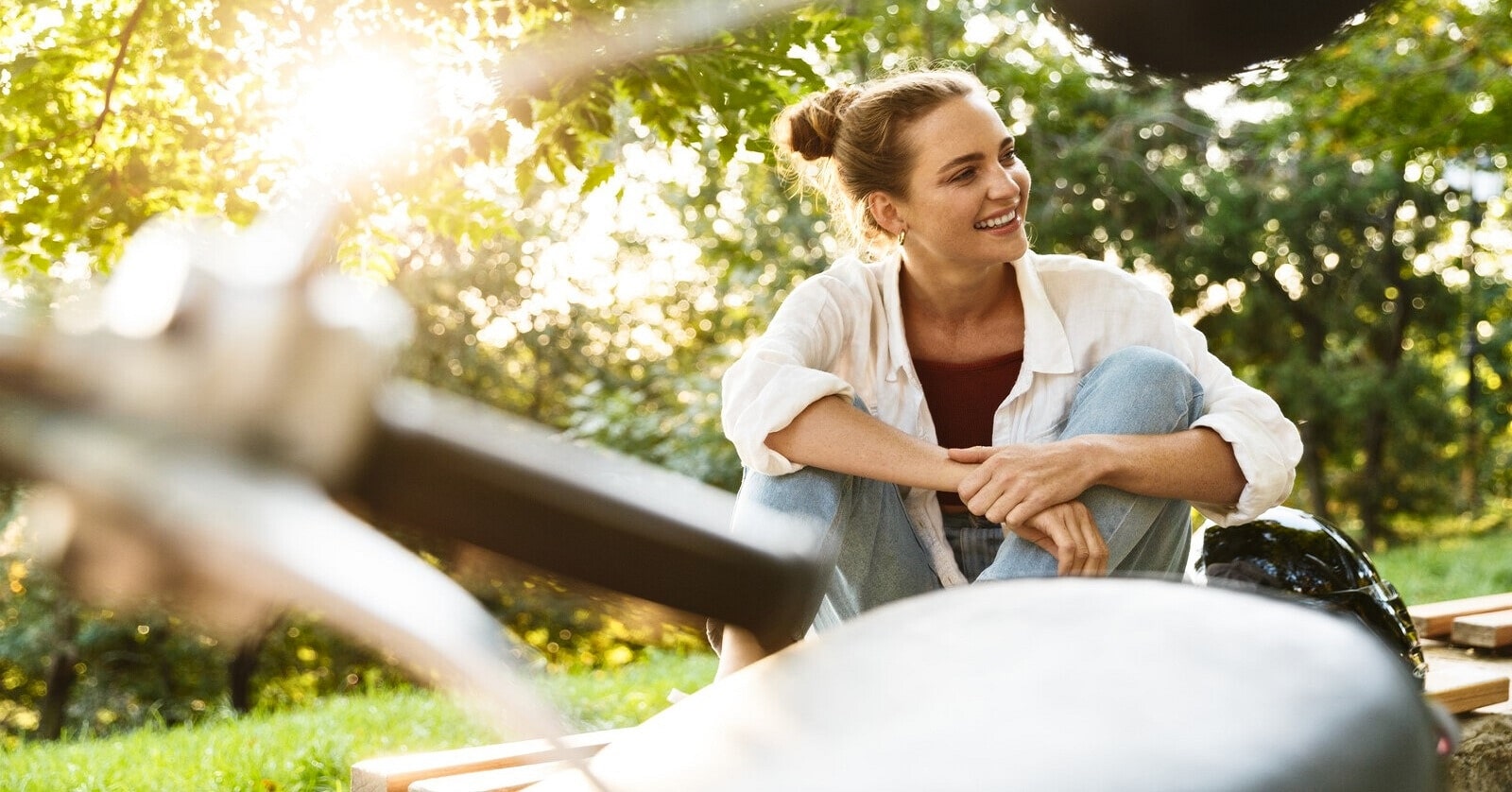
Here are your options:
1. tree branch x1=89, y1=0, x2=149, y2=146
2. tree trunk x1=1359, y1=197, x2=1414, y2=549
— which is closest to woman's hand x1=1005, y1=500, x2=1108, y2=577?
tree branch x1=89, y1=0, x2=149, y2=146

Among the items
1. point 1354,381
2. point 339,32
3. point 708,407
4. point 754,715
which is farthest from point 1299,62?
point 1354,381

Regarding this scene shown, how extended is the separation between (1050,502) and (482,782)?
83 centimetres

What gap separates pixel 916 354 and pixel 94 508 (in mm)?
2064

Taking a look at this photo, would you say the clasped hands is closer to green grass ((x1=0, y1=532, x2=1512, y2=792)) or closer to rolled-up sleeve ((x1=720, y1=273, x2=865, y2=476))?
rolled-up sleeve ((x1=720, y1=273, x2=865, y2=476))

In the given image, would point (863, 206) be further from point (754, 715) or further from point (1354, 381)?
point (1354, 381)

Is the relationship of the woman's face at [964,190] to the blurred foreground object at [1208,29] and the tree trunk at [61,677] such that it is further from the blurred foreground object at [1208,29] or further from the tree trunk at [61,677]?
the tree trunk at [61,677]

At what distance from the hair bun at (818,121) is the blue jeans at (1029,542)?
790mm

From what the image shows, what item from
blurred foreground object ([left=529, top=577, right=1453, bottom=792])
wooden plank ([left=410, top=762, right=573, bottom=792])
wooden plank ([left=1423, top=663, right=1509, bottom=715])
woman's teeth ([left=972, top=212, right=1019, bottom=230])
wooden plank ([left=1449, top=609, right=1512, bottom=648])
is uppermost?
blurred foreground object ([left=529, top=577, right=1453, bottom=792])

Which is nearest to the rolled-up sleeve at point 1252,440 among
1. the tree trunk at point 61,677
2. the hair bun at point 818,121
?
the hair bun at point 818,121

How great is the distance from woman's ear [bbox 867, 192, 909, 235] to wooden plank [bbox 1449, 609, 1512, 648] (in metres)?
1.49

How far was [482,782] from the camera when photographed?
1.74m

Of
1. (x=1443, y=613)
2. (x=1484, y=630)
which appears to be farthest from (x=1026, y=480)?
(x=1443, y=613)

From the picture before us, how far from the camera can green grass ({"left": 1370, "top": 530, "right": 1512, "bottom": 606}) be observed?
6.05 meters

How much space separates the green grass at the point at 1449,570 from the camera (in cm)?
605
